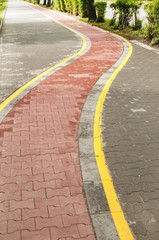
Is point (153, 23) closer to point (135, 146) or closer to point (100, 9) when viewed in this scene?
point (100, 9)

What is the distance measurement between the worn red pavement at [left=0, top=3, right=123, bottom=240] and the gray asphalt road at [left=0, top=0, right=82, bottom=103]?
1.24 meters

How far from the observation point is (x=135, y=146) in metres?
5.29

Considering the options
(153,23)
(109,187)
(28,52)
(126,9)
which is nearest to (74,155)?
(109,187)

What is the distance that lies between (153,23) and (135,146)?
11012 millimetres

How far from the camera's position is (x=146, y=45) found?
14.6 meters

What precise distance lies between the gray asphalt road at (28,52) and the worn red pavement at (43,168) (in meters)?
1.24

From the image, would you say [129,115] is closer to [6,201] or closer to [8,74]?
[6,201]

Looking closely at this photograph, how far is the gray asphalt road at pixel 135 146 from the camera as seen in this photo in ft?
12.3

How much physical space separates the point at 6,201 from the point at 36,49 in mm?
10841

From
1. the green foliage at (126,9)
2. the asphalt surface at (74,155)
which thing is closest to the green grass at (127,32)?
the green foliage at (126,9)

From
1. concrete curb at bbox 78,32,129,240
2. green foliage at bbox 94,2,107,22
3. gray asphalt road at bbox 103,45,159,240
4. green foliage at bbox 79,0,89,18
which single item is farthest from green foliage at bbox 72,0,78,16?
concrete curb at bbox 78,32,129,240

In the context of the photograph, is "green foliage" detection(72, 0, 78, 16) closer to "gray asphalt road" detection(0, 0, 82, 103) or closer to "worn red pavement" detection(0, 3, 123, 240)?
"gray asphalt road" detection(0, 0, 82, 103)

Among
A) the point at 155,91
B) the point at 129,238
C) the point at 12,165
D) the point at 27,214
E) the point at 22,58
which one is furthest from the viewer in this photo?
the point at 22,58

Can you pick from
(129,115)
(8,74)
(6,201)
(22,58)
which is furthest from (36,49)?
(6,201)
